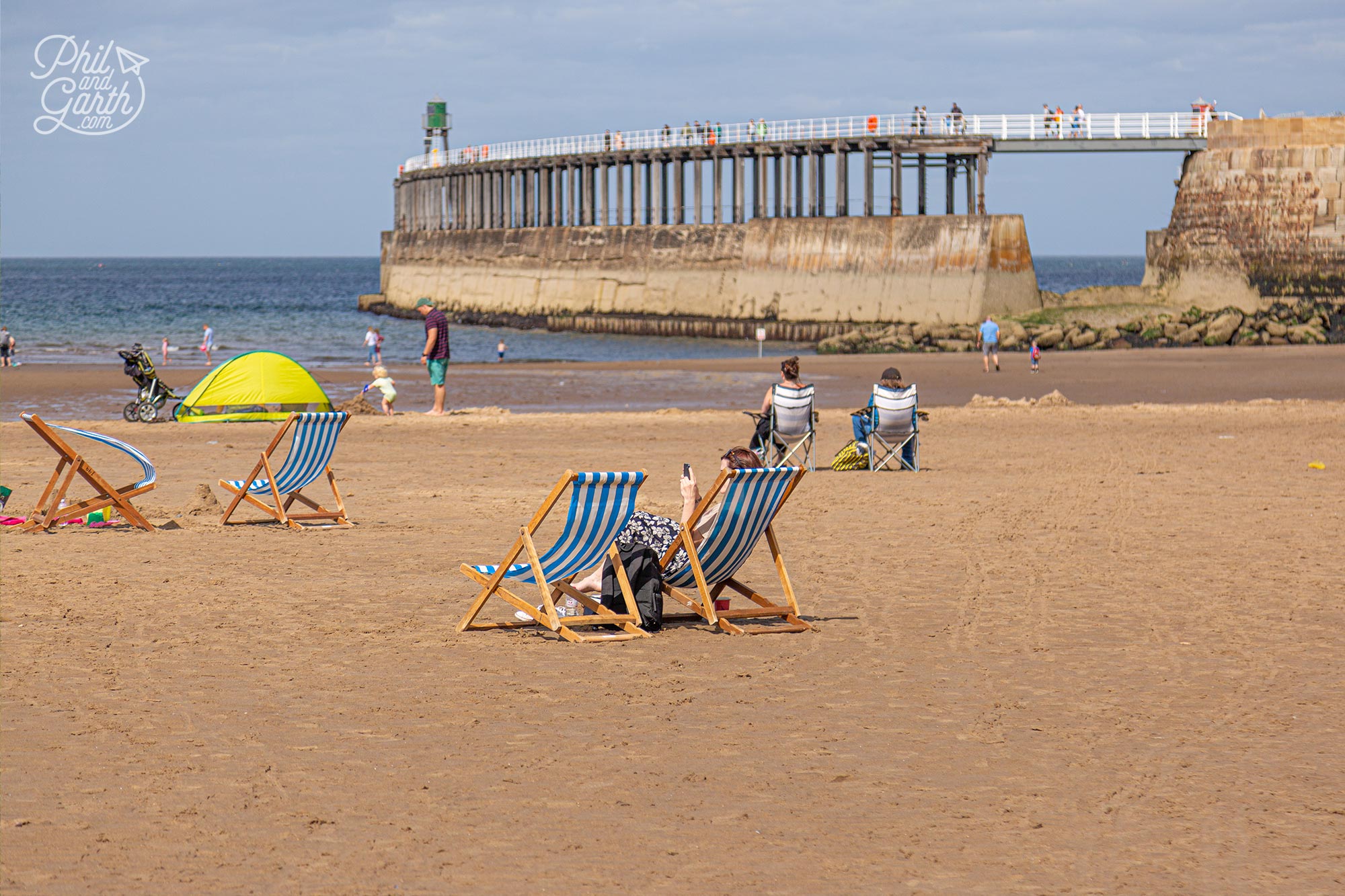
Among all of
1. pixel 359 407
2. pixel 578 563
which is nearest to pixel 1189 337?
pixel 359 407

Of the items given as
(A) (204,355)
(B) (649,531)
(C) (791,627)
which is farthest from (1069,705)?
(A) (204,355)

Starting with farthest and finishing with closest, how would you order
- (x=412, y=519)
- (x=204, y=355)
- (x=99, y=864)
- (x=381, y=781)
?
1. (x=204, y=355)
2. (x=412, y=519)
3. (x=381, y=781)
4. (x=99, y=864)

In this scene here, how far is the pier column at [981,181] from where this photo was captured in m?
44.4

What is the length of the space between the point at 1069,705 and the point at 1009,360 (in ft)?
99.5

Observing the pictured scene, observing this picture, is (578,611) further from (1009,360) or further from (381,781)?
(1009,360)

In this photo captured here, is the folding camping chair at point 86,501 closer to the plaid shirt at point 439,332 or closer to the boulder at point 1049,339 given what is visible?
the plaid shirt at point 439,332

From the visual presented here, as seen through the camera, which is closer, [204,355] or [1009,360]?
[1009,360]

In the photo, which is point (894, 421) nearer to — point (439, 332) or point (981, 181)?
point (439, 332)

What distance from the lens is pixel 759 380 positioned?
1172 inches

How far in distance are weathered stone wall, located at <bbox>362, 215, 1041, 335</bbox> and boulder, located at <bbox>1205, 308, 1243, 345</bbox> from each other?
5.03 m

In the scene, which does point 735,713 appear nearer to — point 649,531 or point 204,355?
point 649,531

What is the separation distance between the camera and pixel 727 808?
4.84 metres

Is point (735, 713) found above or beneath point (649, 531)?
beneath

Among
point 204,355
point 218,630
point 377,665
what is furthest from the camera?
point 204,355
